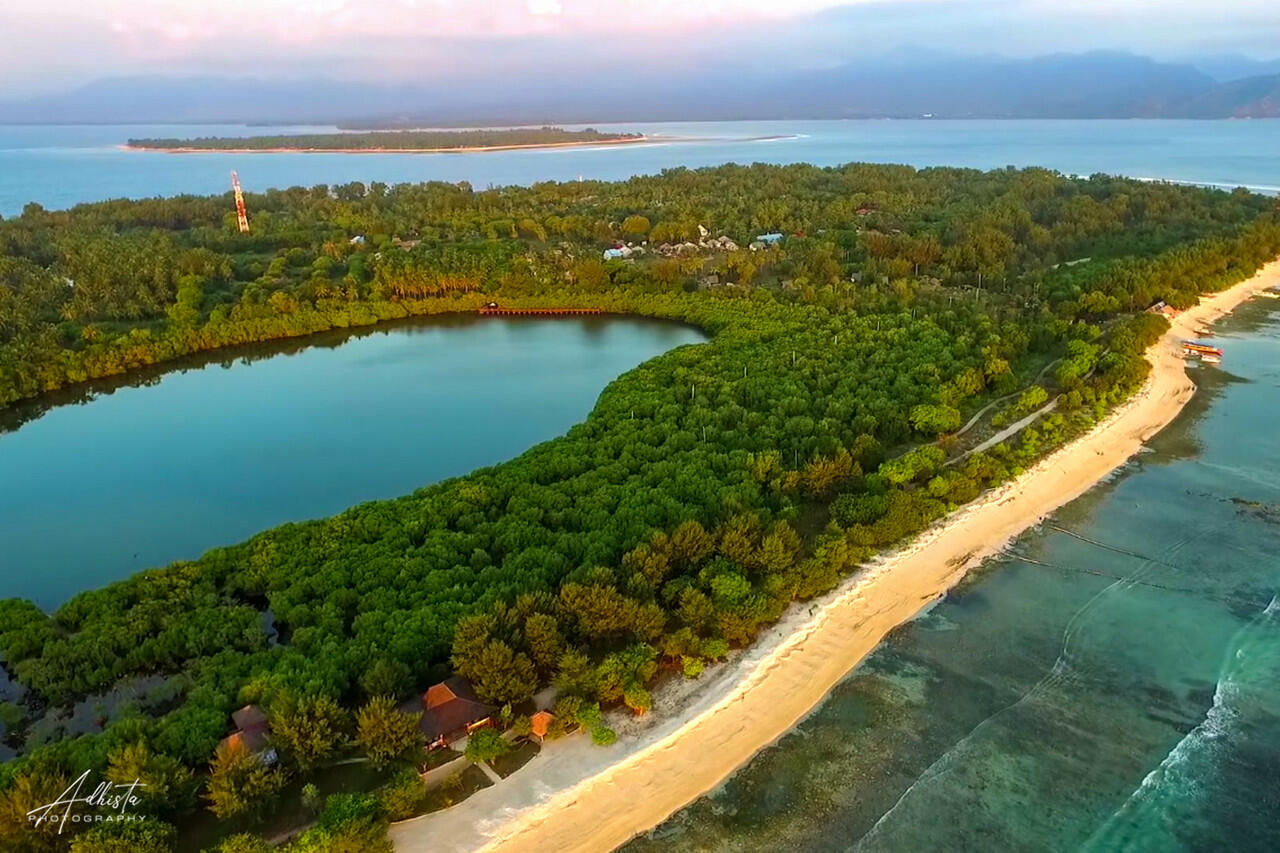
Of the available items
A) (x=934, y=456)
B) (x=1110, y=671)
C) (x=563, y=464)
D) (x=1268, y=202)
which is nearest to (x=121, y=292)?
(x=563, y=464)

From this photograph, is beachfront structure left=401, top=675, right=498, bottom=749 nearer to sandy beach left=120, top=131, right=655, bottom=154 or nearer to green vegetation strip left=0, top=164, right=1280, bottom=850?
green vegetation strip left=0, top=164, right=1280, bottom=850

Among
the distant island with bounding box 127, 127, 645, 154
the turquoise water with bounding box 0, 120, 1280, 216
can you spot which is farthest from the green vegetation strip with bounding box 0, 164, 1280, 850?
the distant island with bounding box 127, 127, 645, 154

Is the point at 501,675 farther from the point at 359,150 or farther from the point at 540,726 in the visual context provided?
the point at 359,150

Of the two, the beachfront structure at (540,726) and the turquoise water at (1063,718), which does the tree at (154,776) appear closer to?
the beachfront structure at (540,726)

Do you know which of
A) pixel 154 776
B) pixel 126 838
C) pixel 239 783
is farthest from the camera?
pixel 239 783

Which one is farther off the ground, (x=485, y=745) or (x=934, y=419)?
(x=934, y=419)

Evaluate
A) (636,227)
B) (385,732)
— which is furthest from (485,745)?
(636,227)
